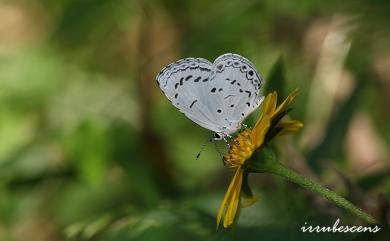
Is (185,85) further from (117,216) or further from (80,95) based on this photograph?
(80,95)

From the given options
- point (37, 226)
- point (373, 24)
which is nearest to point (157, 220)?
point (373, 24)

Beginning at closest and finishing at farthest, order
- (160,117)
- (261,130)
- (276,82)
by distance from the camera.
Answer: (261,130) → (276,82) → (160,117)

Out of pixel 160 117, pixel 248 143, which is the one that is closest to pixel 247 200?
pixel 248 143

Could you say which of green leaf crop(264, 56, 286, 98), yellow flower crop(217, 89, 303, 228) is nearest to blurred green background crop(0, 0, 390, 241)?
green leaf crop(264, 56, 286, 98)

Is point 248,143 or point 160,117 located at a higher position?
point 160,117

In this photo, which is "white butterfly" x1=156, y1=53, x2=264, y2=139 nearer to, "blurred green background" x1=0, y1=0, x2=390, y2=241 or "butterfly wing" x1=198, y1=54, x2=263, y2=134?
"butterfly wing" x1=198, y1=54, x2=263, y2=134

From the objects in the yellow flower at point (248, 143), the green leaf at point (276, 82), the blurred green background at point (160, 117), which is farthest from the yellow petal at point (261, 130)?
the green leaf at point (276, 82)

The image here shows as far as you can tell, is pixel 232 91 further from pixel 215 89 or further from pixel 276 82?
pixel 276 82
